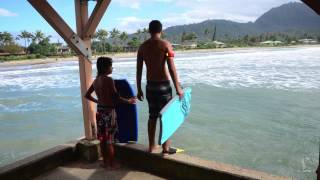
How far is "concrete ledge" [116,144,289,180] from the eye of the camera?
147 inches

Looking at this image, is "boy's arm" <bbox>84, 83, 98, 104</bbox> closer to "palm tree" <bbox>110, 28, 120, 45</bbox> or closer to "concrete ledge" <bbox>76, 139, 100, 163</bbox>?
"concrete ledge" <bbox>76, 139, 100, 163</bbox>

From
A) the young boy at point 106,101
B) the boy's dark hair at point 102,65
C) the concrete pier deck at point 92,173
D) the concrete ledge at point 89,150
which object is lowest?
the concrete pier deck at point 92,173

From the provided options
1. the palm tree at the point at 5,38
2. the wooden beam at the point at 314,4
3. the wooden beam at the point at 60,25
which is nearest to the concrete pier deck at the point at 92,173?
the wooden beam at the point at 60,25

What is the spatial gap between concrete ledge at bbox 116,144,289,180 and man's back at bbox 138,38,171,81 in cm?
97

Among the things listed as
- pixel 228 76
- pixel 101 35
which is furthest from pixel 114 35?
A: pixel 228 76

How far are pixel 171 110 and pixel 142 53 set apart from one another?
2.41ft

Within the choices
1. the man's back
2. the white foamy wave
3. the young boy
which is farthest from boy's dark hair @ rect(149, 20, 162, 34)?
the white foamy wave

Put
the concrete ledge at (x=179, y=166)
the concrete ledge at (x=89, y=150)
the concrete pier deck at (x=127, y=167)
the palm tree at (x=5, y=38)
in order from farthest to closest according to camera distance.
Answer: the palm tree at (x=5, y=38)
the concrete ledge at (x=89, y=150)
the concrete pier deck at (x=127, y=167)
the concrete ledge at (x=179, y=166)

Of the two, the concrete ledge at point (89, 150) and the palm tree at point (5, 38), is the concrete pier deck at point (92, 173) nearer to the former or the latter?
the concrete ledge at point (89, 150)

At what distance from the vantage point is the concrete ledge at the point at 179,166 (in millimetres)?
3732

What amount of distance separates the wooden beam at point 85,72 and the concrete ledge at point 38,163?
1.18ft

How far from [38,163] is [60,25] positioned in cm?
172

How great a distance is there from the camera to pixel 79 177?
4.25m

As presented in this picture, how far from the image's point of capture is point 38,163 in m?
4.41
